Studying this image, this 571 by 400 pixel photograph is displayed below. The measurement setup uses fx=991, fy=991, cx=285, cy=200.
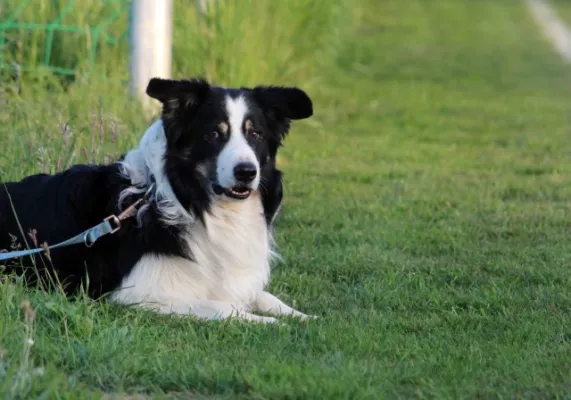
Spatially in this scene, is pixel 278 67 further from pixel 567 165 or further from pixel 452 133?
pixel 567 165

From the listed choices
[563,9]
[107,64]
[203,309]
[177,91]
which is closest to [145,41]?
[107,64]

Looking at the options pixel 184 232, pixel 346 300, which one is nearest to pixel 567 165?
pixel 346 300

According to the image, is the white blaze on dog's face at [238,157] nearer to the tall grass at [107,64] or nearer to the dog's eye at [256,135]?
the dog's eye at [256,135]

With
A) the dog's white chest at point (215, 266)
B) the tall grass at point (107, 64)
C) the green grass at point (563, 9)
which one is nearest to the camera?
the dog's white chest at point (215, 266)

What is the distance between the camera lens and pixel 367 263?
5.80m

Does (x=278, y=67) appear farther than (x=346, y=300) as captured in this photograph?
Yes

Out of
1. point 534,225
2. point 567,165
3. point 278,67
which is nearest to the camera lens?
point 534,225

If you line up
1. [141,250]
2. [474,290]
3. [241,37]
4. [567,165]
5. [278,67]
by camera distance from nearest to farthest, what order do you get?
[141,250] < [474,290] < [567,165] < [241,37] < [278,67]

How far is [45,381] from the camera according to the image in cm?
349

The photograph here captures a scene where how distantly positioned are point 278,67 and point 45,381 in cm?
840

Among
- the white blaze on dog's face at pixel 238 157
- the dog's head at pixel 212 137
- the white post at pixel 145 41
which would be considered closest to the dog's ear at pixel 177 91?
the dog's head at pixel 212 137

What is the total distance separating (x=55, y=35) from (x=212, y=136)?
5016 mm

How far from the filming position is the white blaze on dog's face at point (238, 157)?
4.68 m

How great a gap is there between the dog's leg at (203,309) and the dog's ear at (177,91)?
0.97m
